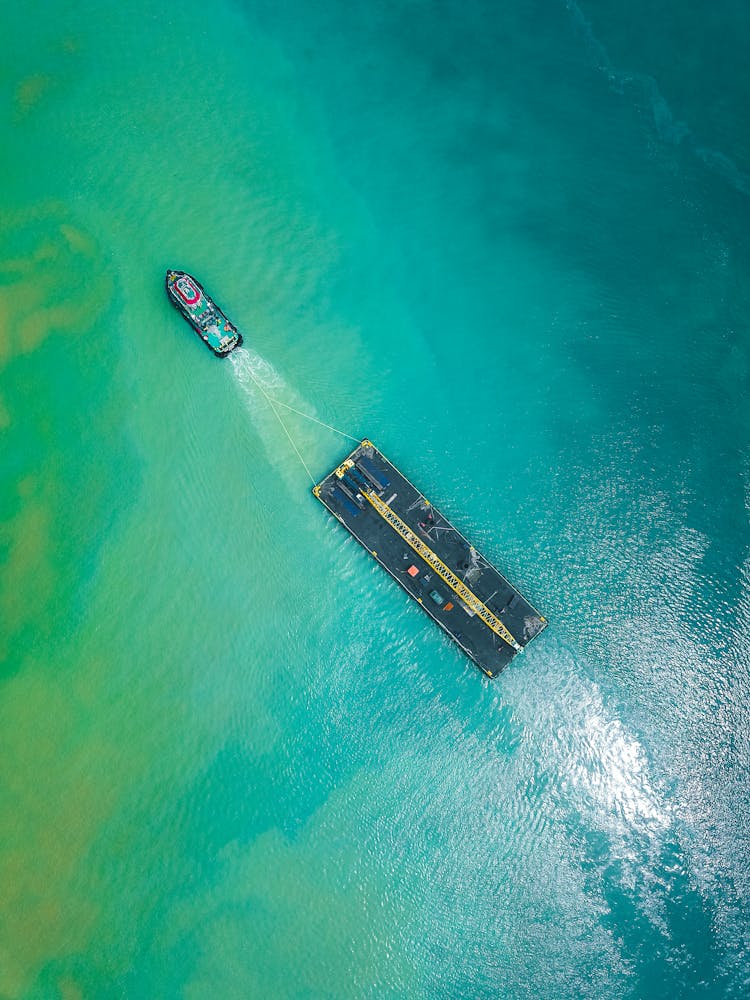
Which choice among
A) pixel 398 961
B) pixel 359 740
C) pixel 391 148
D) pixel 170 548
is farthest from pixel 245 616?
pixel 391 148

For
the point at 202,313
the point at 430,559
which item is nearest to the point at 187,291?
the point at 202,313

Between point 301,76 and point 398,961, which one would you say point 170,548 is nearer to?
point 398,961

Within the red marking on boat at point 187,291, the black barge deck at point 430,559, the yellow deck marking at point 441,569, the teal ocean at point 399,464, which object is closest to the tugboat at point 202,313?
the red marking on boat at point 187,291

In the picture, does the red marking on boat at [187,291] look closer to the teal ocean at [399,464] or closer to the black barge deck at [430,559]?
the teal ocean at [399,464]

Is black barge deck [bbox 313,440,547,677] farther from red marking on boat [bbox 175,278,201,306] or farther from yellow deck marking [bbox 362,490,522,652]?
red marking on boat [bbox 175,278,201,306]

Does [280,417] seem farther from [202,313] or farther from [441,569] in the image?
[441,569]
